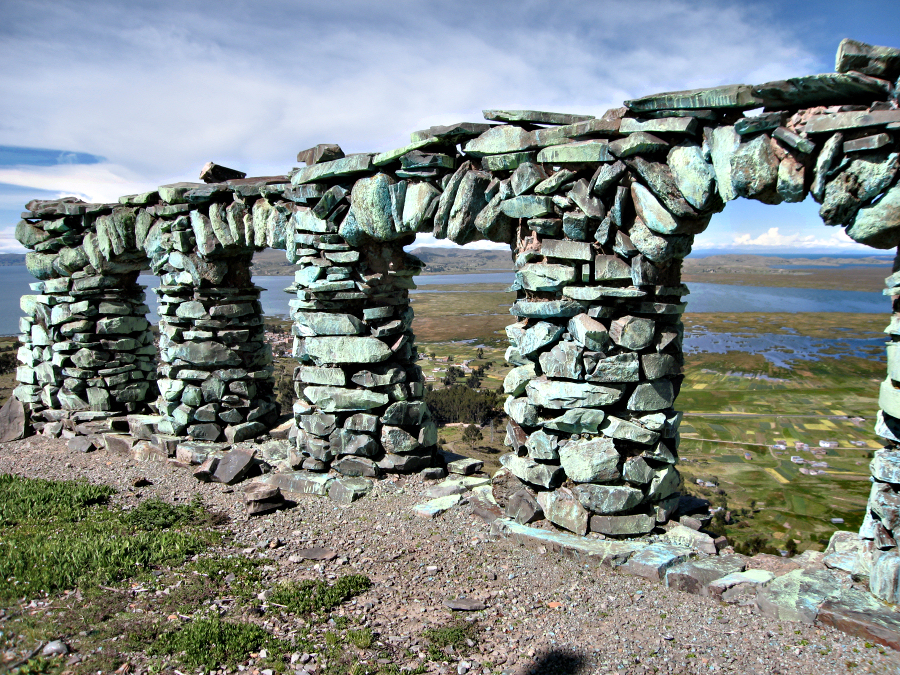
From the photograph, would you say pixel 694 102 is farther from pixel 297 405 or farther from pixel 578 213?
pixel 297 405

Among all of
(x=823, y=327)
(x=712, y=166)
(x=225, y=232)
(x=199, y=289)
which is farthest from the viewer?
(x=823, y=327)

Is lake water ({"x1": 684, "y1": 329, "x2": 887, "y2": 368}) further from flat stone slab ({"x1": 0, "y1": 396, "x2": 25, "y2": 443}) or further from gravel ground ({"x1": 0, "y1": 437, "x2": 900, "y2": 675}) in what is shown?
gravel ground ({"x1": 0, "y1": 437, "x2": 900, "y2": 675})

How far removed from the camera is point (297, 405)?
8.43m

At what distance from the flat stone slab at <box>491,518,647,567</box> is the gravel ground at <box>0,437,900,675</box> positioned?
11cm

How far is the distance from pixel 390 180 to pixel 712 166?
11.9 ft

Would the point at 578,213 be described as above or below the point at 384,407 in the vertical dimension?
above

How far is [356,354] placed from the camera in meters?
7.86

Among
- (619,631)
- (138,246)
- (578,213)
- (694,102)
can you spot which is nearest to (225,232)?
(138,246)

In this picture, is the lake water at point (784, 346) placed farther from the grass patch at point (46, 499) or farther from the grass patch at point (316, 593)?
the grass patch at point (316, 593)

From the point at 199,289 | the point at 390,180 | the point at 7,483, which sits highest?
the point at 390,180

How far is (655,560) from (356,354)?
4311mm

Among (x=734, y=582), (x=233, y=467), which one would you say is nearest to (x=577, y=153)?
(x=734, y=582)

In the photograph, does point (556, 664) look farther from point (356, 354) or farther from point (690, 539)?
point (356, 354)

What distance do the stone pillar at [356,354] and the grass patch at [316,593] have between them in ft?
8.78
